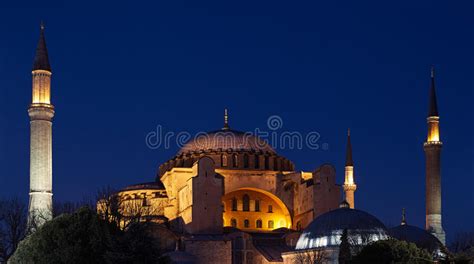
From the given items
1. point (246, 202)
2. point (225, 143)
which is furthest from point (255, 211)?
point (225, 143)

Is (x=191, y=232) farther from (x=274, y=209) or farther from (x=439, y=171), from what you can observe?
(x=439, y=171)

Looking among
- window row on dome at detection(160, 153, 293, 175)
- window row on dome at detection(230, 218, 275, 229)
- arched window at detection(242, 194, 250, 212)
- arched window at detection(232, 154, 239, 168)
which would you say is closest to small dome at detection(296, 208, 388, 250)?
window row on dome at detection(230, 218, 275, 229)

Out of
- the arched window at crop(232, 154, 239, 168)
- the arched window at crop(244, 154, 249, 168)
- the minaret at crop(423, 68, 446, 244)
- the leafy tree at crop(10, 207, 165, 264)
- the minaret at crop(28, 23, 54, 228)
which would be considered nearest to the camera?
the leafy tree at crop(10, 207, 165, 264)

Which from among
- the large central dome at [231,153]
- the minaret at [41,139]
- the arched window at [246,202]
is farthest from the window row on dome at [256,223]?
the minaret at [41,139]

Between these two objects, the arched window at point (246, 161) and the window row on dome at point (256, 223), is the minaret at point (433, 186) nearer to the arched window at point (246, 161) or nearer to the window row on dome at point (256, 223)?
the window row on dome at point (256, 223)

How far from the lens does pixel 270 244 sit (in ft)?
178

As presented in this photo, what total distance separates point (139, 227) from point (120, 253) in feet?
7.42

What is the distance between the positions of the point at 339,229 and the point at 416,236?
221 inches

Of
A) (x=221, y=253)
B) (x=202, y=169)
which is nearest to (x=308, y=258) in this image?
(x=221, y=253)

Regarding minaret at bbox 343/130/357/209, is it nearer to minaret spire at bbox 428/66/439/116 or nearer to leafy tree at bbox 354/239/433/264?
minaret spire at bbox 428/66/439/116

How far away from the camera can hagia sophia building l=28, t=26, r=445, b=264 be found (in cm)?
4916

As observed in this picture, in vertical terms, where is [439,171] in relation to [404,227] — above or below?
above

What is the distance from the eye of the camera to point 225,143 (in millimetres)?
61625

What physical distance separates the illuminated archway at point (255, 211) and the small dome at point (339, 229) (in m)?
8.82
